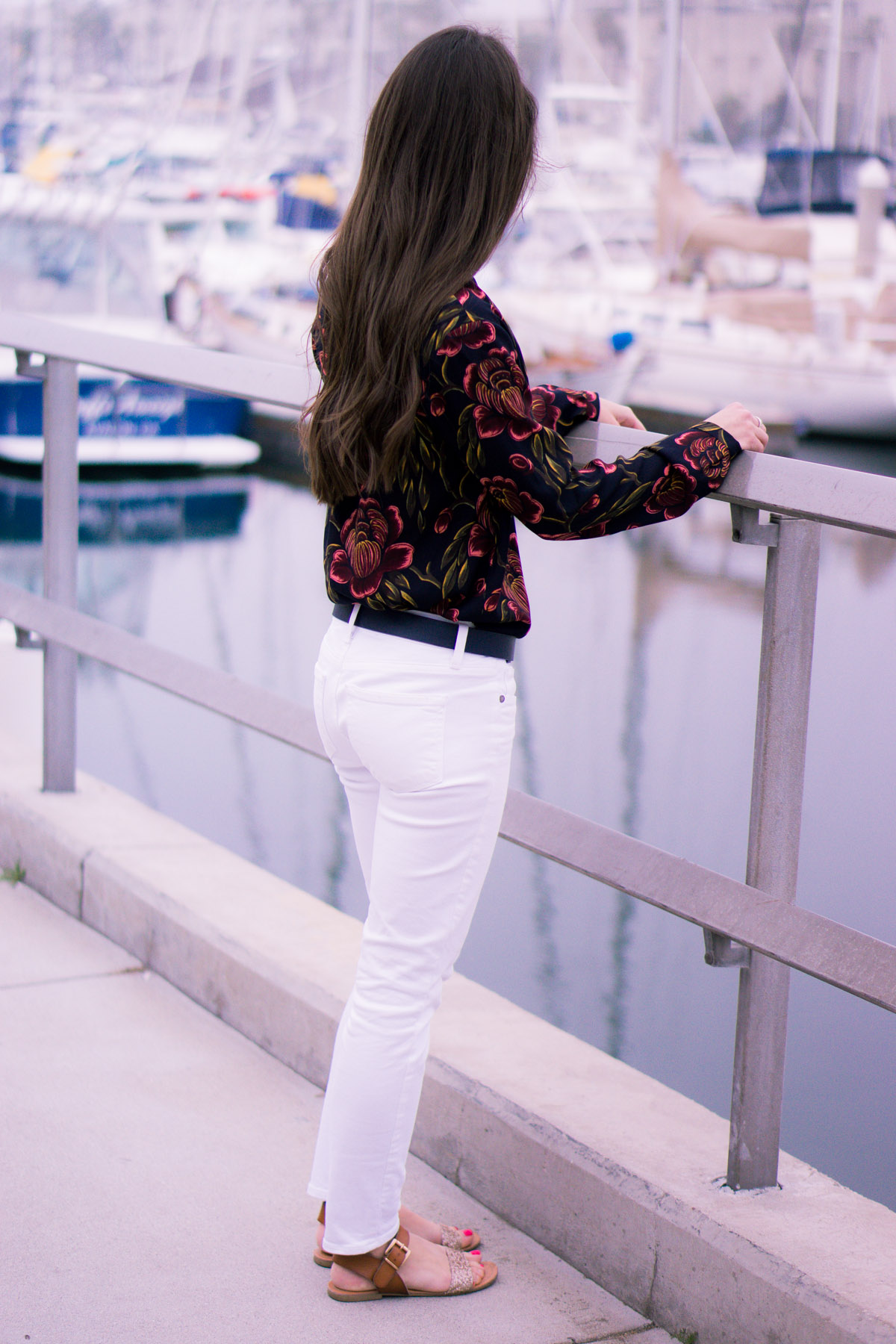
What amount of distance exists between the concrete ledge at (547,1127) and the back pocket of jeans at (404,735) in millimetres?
656

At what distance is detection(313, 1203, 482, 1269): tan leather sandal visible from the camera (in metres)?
2.13

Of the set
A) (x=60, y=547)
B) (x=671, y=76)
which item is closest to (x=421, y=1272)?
(x=60, y=547)

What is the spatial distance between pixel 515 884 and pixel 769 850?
9.00 feet

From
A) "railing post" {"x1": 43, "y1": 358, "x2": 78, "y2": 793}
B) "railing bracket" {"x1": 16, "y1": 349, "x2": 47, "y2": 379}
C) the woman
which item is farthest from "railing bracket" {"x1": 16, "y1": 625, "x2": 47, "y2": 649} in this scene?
the woman

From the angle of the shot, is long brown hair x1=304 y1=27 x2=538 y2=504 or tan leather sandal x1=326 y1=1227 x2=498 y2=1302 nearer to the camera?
long brown hair x1=304 y1=27 x2=538 y2=504

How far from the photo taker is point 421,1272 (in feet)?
6.82

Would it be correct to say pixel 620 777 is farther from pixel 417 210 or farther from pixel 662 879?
pixel 417 210

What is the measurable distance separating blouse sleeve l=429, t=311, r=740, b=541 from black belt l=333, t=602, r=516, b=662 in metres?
0.15

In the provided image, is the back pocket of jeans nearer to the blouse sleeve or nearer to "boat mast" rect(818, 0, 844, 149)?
the blouse sleeve

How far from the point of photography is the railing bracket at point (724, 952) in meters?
2.04

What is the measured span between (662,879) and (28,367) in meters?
2.09

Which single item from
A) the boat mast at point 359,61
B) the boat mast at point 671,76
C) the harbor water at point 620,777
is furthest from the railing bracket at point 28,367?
the boat mast at point 671,76

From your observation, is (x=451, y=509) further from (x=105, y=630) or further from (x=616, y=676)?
(x=616, y=676)

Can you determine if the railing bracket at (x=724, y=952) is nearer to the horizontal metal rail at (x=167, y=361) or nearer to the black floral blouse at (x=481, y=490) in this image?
the black floral blouse at (x=481, y=490)
